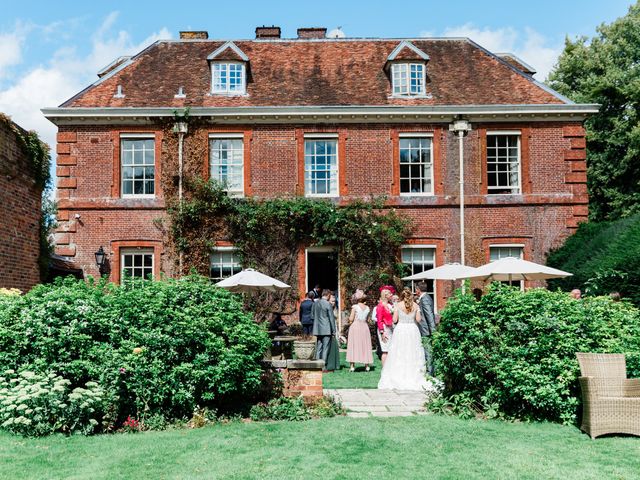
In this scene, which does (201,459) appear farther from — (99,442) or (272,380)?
(272,380)

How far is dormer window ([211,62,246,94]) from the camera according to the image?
2044 centimetres

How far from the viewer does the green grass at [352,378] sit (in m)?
12.0

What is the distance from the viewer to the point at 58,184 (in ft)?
63.4

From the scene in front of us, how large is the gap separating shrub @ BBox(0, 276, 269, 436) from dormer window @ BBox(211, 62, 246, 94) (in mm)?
12889

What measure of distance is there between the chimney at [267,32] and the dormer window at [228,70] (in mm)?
3238

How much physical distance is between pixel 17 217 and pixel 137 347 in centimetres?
800

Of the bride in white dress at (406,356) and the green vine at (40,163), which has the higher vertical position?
the green vine at (40,163)

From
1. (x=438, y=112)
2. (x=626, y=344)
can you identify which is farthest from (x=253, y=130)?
(x=626, y=344)

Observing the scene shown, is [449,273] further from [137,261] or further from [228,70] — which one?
[228,70]

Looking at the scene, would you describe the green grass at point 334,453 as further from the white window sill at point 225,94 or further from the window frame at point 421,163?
the white window sill at point 225,94

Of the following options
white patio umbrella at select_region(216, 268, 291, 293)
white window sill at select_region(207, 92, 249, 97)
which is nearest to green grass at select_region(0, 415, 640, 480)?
white patio umbrella at select_region(216, 268, 291, 293)

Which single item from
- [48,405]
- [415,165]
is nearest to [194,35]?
[415,165]

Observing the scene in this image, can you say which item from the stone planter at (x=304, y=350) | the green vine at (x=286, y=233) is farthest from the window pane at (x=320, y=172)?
the stone planter at (x=304, y=350)

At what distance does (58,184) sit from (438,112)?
37.2 feet
